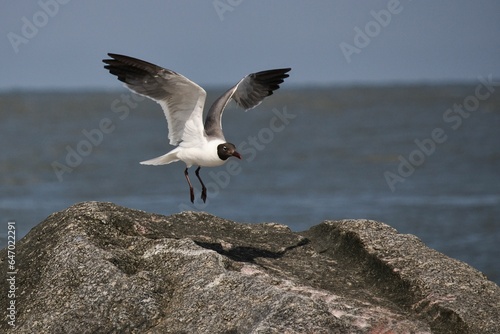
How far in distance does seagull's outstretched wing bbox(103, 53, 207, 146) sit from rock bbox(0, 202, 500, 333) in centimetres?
188

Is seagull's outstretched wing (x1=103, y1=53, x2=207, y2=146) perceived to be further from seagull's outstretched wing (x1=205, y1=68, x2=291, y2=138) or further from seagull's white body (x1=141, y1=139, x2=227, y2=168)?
seagull's outstretched wing (x1=205, y1=68, x2=291, y2=138)

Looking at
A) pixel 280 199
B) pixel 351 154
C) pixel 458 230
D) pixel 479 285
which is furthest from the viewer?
pixel 351 154

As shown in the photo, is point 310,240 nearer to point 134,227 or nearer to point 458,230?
point 134,227

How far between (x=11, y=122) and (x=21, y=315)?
158 ft

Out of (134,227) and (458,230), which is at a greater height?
(134,227)

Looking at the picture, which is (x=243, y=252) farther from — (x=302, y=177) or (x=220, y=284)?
Answer: (x=302, y=177)

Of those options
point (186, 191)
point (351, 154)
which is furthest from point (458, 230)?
point (351, 154)

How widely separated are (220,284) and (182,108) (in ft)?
11.6

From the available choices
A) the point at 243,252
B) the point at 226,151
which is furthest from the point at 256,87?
the point at 243,252

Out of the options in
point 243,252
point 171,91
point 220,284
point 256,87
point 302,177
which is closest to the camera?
point 220,284

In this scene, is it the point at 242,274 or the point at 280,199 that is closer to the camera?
the point at 242,274

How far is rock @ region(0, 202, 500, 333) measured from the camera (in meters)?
6.37

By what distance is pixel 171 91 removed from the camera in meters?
9.52

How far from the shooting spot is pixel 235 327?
245 inches
